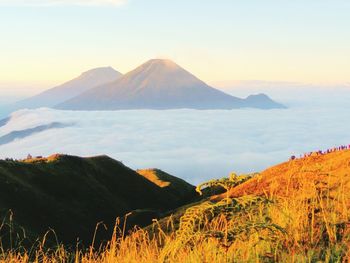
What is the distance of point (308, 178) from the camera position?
9141 millimetres

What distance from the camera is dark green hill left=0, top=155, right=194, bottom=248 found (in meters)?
48.2

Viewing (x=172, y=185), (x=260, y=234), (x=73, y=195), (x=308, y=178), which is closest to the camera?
(x=260, y=234)

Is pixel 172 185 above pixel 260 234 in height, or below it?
below

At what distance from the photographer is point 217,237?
575 cm

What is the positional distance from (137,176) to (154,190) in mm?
3860

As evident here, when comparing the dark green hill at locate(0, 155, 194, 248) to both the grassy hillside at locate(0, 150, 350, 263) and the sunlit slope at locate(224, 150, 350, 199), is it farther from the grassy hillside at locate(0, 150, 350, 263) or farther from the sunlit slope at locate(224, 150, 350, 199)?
the grassy hillside at locate(0, 150, 350, 263)

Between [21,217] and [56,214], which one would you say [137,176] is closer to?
[56,214]

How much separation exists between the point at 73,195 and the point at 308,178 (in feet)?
176

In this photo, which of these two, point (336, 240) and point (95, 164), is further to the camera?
point (95, 164)

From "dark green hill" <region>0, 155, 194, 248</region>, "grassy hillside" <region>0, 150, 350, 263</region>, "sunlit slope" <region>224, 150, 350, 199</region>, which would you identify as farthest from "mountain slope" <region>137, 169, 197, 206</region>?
"grassy hillside" <region>0, 150, 350, 263</region>

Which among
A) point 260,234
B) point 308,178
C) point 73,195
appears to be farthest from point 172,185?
point 260,234

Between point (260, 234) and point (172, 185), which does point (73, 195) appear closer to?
point (172, 185)

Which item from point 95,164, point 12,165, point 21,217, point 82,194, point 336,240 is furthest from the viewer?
point 95,164

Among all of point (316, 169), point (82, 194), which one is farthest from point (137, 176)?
point (316, 169)
